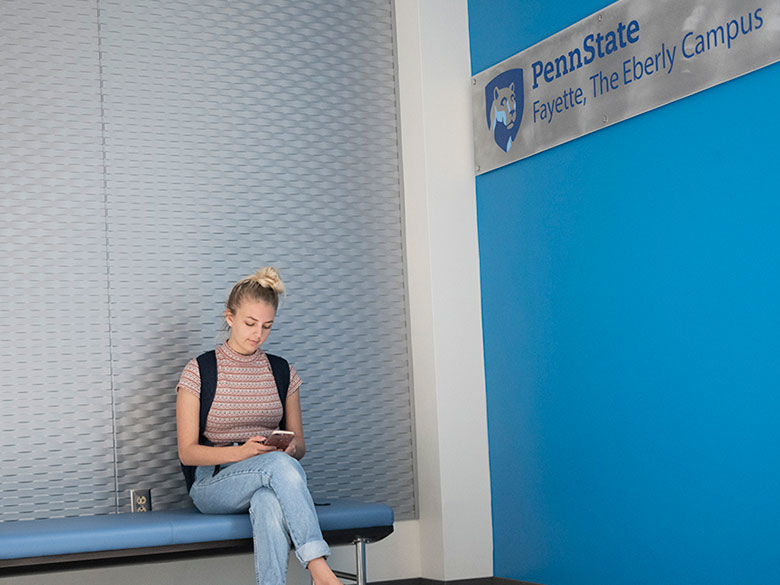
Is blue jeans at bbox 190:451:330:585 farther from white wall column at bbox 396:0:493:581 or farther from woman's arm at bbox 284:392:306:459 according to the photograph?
white wall column at bbox 396:0:493:581

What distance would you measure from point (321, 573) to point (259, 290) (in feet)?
3.63

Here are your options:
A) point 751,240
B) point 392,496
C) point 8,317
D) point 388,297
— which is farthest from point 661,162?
Result: point 8,317

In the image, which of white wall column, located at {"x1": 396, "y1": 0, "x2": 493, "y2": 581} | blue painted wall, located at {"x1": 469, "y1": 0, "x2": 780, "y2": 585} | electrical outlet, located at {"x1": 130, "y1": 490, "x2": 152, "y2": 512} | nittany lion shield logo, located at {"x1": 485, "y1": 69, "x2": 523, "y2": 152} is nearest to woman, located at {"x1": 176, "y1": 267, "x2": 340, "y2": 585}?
electrical outlet, located at {"x1": 130, "y1": 490, "x2": 152, "y2": 512}

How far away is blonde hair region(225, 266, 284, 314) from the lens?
4117mm

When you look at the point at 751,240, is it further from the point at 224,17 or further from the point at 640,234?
the point at 224,17

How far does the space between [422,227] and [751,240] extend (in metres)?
1.79

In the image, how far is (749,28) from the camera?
3.28m

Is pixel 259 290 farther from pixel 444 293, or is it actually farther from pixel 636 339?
pixel 636 339

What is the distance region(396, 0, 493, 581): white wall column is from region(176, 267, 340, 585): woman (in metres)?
0.68

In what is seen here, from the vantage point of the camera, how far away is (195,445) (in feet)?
13.1

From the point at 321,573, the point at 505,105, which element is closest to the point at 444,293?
the point at 505,105

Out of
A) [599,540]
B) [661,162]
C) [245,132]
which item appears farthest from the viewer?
[245,132]

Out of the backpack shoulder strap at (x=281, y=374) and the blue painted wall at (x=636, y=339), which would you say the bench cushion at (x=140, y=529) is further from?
the blue painted wall at (x=636, y=339)

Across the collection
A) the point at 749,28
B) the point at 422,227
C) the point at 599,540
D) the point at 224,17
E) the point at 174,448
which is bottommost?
the point at 599,540
